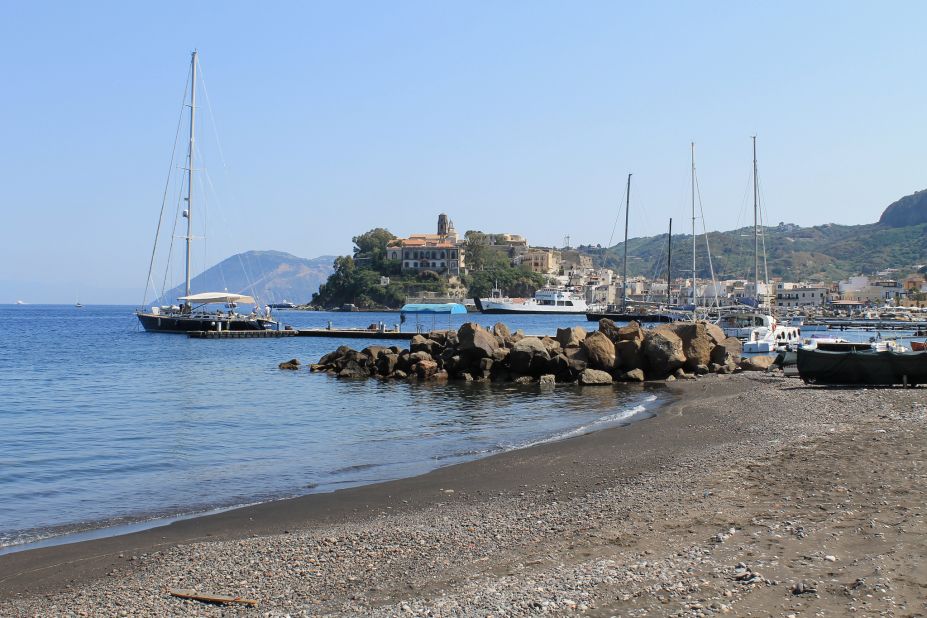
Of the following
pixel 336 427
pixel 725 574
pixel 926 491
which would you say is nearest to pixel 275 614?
pixel 725 574

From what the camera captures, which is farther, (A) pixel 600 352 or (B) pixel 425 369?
(B) pixel 425 369

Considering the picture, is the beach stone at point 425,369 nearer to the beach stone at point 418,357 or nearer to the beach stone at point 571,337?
the beach stone at point 418,357

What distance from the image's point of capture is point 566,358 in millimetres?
30844

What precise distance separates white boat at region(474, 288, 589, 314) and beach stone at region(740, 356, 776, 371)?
4176 inches

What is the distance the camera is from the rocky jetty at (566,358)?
3070 cm

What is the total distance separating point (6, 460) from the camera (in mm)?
15445

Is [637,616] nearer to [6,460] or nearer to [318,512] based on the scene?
[318,512]

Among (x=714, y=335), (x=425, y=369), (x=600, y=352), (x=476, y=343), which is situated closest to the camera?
(x=600, y=352)

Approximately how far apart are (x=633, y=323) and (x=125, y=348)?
37.9 meters

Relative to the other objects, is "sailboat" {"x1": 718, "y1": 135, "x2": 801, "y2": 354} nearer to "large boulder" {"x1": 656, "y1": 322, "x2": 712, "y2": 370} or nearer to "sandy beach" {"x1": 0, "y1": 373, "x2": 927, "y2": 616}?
"large boulder" {"x1": 656, "y1": 322, "x2": 712, "y2": 370}

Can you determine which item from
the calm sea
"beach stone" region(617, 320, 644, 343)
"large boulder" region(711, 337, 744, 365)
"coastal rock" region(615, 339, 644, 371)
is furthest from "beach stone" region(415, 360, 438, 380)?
"large boulder" region(711, 337, 744, 365)

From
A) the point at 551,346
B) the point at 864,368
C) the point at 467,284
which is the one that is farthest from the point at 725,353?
the point at 467,284

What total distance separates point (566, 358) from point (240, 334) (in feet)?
144

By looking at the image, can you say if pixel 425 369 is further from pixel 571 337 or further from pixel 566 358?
pixel 571 337
